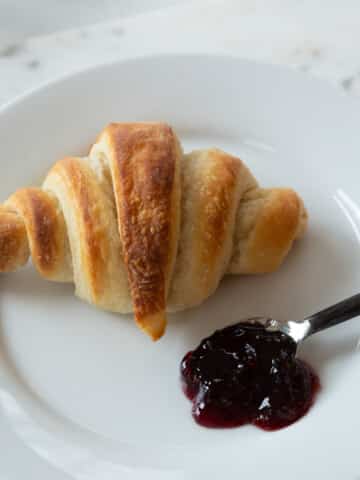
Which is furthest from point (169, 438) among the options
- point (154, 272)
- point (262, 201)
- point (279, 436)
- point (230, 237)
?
point (262, 201)

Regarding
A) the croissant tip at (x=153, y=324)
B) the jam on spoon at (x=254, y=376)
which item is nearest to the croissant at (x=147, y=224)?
the croissant tip at (x=153, y=324)

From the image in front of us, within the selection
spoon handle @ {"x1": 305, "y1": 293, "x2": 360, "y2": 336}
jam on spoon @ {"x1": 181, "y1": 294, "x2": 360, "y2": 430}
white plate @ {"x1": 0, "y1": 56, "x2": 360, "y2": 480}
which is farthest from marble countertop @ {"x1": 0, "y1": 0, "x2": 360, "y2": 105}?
jam on spoon @ {"x1": 181, "y1": 294, "x2": 360, "y2": 430}

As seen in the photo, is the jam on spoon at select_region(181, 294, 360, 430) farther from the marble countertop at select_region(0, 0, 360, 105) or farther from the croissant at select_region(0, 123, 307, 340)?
the marble countertop at select_region(0, 0, 360, 105)

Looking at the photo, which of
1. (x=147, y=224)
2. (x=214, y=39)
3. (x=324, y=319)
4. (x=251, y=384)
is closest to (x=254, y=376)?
(x=251, y=384)

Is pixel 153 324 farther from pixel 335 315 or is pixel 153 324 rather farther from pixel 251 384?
pixel 335 315

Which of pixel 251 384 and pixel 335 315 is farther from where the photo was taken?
pixel 335 315
